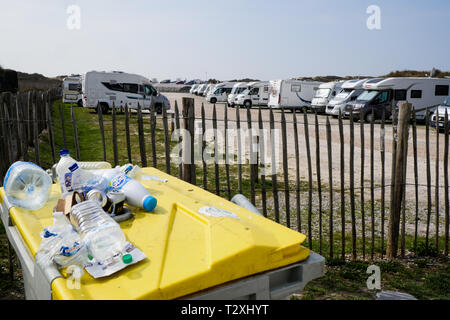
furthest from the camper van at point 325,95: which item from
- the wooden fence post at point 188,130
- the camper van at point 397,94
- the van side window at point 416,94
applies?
the wooden fence post at point 188,130

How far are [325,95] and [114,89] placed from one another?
13405 millimetres

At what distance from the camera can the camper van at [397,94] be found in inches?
806

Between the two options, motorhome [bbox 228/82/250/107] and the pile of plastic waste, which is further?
motorhome [bbox 228/82/250/107]

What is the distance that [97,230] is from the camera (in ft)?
5.97

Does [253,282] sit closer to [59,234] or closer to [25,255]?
[59,234]

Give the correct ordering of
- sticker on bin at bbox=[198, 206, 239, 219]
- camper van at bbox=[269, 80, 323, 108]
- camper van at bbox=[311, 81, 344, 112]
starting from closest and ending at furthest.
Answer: sticker on bin at bbox=[198, 206, 239, 219]
camper van at bbox=[311, 81, 344, 112]
camper van at bbox=[269, 80, 323, 108]

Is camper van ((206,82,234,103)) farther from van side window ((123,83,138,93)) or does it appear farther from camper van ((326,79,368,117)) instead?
camper van ((326,79,368,117))

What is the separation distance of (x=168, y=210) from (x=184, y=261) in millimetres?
591

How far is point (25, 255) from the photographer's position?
2.05 m

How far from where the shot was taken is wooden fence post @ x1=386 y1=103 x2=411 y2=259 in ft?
14.5

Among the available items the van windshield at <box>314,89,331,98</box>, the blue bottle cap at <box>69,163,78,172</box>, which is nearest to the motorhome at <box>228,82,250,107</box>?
the van windshield at <box>314,89,331,98</box>

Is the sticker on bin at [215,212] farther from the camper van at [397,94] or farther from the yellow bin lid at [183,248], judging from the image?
the camper van at [397,94]
